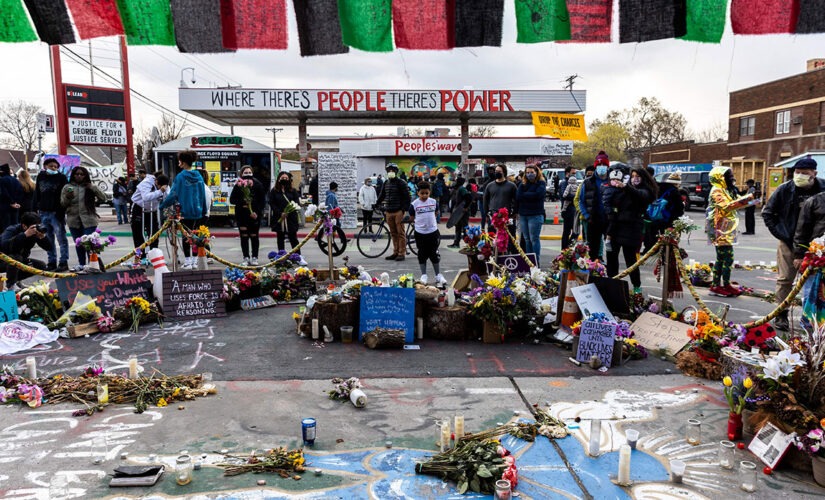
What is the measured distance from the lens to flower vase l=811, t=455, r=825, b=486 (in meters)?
3.19

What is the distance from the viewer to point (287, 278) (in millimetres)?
8242

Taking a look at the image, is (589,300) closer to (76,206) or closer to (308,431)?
(308,431)

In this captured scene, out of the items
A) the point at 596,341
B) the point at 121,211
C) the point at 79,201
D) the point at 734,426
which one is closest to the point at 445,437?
the point at 734,426

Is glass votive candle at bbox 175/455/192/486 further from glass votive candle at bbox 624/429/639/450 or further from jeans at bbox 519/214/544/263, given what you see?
jeans at bbox 519/214/544/263

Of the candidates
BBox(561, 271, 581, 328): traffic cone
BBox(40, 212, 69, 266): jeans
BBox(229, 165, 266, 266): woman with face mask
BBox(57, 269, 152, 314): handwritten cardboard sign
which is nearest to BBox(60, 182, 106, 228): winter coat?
BBox(40, 212, 69, 266): jeans

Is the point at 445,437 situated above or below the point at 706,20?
below

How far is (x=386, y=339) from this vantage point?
228 inches

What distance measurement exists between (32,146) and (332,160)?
211 ft

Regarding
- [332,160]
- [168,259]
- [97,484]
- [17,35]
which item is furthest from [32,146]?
[97,484]

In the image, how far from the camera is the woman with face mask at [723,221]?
8.00 metres

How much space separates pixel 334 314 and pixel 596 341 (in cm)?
290

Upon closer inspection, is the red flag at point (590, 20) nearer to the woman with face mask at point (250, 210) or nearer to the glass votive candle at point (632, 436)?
the glass votive candle at point (632, 436)

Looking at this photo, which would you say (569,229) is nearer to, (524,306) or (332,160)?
(524,306)

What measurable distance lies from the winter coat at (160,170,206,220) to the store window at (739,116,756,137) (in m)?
39.5
